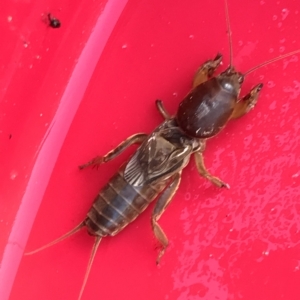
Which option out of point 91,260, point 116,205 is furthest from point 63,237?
point 116,205

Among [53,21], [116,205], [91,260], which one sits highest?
[53,21]

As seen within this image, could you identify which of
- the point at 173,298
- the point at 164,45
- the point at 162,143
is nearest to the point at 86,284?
the point at 173,298

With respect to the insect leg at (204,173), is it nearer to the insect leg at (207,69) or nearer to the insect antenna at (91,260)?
the insect leg at (207,69)

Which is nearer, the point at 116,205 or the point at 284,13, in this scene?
the point at 116,205

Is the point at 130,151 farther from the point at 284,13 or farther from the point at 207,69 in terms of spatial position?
the point at 284,13

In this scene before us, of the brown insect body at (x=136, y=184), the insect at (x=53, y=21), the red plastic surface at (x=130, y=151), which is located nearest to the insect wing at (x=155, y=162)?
the brown insect body at (x=136, y=184)

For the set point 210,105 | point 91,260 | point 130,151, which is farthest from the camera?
point 130,151
